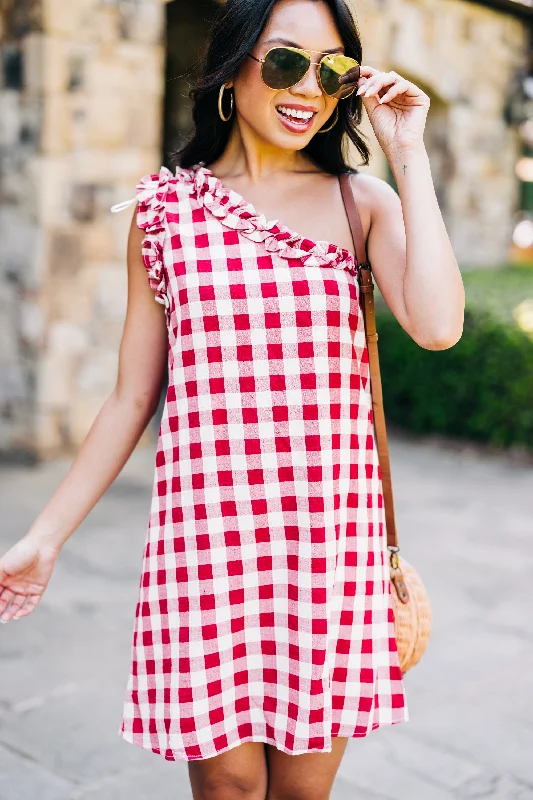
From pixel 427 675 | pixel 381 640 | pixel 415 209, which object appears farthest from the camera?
pixel 427 675

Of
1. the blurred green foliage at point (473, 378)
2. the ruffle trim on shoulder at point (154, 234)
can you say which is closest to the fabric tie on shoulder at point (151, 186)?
the ruffle trim on shoulder at point (154, 234)

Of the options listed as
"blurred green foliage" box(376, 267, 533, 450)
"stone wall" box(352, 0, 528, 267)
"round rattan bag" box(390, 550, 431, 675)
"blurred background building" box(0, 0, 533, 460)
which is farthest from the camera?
"stone wall" box(352, 0, 528, 267)

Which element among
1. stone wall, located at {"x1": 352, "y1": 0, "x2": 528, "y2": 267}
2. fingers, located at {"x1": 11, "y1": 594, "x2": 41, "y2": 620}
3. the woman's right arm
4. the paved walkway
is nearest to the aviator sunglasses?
the woman's right arm

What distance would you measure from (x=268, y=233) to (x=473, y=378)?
5150mm

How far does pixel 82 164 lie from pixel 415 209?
430cm

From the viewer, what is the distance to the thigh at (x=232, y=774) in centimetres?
171

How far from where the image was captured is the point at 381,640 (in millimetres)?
1757

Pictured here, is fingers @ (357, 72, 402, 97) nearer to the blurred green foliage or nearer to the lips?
the lips

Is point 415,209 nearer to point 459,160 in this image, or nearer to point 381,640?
point 381,640

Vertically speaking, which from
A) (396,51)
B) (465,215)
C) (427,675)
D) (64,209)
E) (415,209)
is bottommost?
(427,675)

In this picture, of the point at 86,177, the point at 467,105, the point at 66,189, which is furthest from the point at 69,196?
the point at 467,105

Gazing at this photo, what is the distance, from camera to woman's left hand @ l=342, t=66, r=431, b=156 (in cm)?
162

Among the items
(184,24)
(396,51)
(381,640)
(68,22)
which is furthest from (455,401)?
(381,640)

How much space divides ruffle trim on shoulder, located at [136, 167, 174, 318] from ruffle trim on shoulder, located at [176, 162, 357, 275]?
0.25 feet
